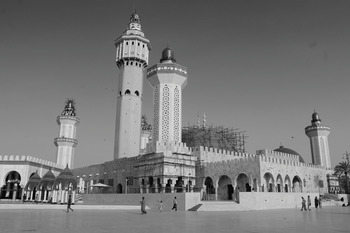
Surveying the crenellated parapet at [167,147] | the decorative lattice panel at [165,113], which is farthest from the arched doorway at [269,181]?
the decorative lattice panel at [165,113]

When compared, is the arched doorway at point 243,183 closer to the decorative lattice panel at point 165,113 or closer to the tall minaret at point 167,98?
the tall minaret at point 167,98

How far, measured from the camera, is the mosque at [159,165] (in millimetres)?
28547

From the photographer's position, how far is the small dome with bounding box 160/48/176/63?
111 feet

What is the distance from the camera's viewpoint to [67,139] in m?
51.6

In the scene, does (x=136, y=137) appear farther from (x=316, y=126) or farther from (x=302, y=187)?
(x=316, y=126)

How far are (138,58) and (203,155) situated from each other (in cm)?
1771

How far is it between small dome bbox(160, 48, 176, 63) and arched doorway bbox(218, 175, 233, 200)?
14.3 meters

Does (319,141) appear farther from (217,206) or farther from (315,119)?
(217,206)

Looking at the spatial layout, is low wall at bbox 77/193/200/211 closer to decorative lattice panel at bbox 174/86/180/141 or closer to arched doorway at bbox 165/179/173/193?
arched doorway at bbox 165/179/173/193

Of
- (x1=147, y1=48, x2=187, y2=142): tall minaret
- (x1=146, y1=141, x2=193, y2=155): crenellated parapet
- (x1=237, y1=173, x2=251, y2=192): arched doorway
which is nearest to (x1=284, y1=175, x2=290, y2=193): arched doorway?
(x1=237, y1=173, x2=251, y2=192): arched doorway

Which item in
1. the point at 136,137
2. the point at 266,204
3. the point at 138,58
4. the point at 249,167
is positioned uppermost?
the point at 138,58

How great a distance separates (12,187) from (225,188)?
2763 centimetres

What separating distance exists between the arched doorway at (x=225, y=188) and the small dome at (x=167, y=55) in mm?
14284

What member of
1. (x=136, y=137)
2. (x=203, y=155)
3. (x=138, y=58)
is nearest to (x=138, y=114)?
(x=136, y=137)
